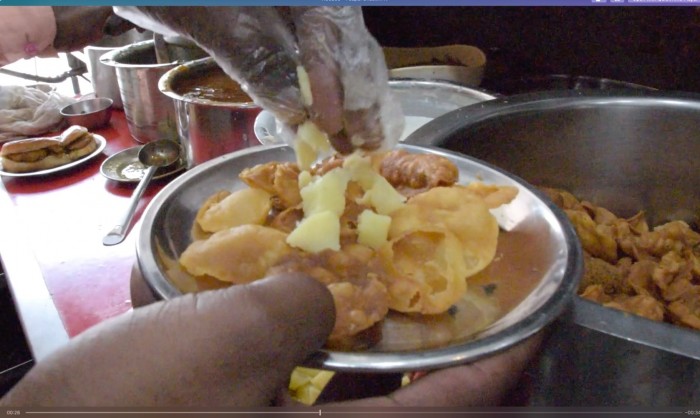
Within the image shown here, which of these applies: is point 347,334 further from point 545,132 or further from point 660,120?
point 660,120

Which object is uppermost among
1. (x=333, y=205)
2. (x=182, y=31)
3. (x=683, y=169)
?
(x=182, y=31)

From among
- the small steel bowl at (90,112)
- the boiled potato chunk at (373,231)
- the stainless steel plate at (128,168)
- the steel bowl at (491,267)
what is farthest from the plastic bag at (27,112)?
the boiled potato chunk at (373,231)

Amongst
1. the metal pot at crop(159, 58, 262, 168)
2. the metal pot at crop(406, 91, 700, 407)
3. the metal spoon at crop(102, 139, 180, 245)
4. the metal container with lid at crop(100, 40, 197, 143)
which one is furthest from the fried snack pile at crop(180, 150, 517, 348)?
the metal container with lid at crop(100, 40, 197, 143)

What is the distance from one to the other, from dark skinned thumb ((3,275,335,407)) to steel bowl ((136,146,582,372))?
0.03m

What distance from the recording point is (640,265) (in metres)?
0.70

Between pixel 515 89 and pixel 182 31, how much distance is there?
0.96m

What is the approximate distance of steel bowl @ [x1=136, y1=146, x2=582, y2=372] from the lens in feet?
1.24

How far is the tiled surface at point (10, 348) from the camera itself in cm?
107

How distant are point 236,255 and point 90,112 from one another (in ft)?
3.13

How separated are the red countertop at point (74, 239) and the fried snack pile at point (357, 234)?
257mm

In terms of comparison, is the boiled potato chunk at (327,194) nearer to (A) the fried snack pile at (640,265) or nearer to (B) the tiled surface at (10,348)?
(A) the fried snack pile at (640,265)

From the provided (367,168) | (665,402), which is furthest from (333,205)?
(665,402)

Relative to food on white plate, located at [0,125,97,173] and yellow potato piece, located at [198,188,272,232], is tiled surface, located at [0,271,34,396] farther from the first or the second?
yellow potato piece, located at [198,188,272,232]

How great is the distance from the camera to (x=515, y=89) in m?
1.31
